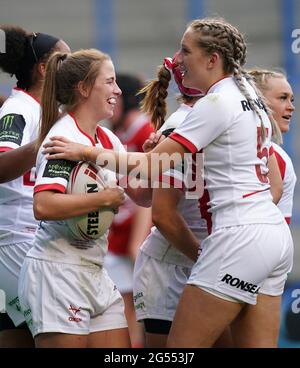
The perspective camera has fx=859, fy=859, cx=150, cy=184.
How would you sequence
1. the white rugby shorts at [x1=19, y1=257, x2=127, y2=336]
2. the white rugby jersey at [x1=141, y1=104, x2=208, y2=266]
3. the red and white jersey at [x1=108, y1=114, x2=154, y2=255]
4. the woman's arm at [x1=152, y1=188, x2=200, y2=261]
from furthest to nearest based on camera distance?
the red and white jersey at [x1=108, y1=114, x2=154, y2=255]
the white rugby jersey at [x1=141, y1=104, x2=208, y2=266]
the woman's arm at [x1=152, y1=188, x2=200, y2=261]
the white rugby shorts at [x1=19, y1=257, x2=127, y2=336]

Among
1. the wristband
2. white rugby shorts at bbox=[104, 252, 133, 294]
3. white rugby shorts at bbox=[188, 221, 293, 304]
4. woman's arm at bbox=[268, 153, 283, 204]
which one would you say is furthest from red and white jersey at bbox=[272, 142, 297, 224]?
white rugby shorts at bbox=[104, 252, 133, 294]

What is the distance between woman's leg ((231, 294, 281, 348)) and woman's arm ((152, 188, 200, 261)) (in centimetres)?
39

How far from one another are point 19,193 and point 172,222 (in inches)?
36.3

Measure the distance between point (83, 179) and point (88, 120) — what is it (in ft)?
1.01

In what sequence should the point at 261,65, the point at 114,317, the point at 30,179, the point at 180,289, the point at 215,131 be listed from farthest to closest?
the point at 261,65 → the point at 30,179 → the point at 180,289 → the point at 114,317 → the point at 215,131

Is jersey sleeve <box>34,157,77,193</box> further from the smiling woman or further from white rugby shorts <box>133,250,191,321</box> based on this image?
white rugby shorts <box>133,250,191,321</box>

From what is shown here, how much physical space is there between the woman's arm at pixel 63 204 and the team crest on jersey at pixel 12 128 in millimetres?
748

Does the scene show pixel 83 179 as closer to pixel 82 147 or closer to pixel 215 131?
pixel 82 147

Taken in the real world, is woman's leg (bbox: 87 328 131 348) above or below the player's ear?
below

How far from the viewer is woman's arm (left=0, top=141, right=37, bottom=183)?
3.96 meters

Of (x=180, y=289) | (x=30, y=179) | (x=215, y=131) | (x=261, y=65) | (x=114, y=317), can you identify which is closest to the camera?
(x=215, y=131)

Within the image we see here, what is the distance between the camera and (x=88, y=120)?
370cm

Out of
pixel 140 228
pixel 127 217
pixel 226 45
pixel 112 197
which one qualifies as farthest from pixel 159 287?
pixel 127 217
